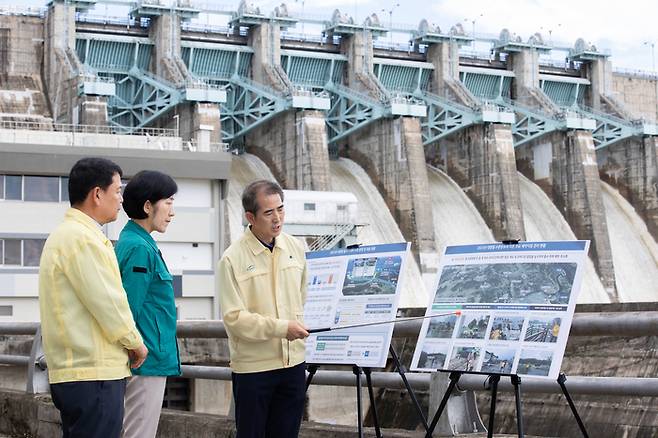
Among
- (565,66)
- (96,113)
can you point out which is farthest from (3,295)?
(565,66)

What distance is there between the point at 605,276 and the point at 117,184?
2113 inches

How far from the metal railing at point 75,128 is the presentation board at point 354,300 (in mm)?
39995

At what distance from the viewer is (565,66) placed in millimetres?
69812

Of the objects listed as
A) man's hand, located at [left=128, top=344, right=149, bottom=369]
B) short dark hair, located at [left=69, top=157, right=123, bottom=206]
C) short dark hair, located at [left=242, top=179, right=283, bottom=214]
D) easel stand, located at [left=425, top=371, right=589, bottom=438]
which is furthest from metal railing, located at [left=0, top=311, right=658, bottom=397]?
short dark hair, located at [left=69, top=157, right=123, bottom=206]

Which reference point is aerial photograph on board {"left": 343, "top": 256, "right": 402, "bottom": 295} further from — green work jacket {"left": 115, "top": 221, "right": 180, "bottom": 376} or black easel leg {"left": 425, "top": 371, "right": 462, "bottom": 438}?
green work jacket {"left": 115, "top": 221, "right": 180, "bottom": 376}

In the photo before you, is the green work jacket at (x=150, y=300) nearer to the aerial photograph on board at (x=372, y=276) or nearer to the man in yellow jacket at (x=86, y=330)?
the man in yellow jacket at (x=86, y=330)

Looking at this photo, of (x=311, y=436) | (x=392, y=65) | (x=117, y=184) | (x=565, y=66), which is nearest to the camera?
(x=117, y=184)

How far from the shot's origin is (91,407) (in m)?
5.71

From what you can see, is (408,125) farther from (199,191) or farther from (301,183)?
(199,191)

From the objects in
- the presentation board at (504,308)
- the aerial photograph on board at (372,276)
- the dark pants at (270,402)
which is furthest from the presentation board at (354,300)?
the dark pants at (270,402)

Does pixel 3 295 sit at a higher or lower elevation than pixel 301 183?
lower

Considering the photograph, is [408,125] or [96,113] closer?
[96,113]

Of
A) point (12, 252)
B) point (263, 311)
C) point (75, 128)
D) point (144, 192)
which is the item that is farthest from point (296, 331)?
point (75, 128)

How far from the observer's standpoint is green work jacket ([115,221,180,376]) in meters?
6.35
